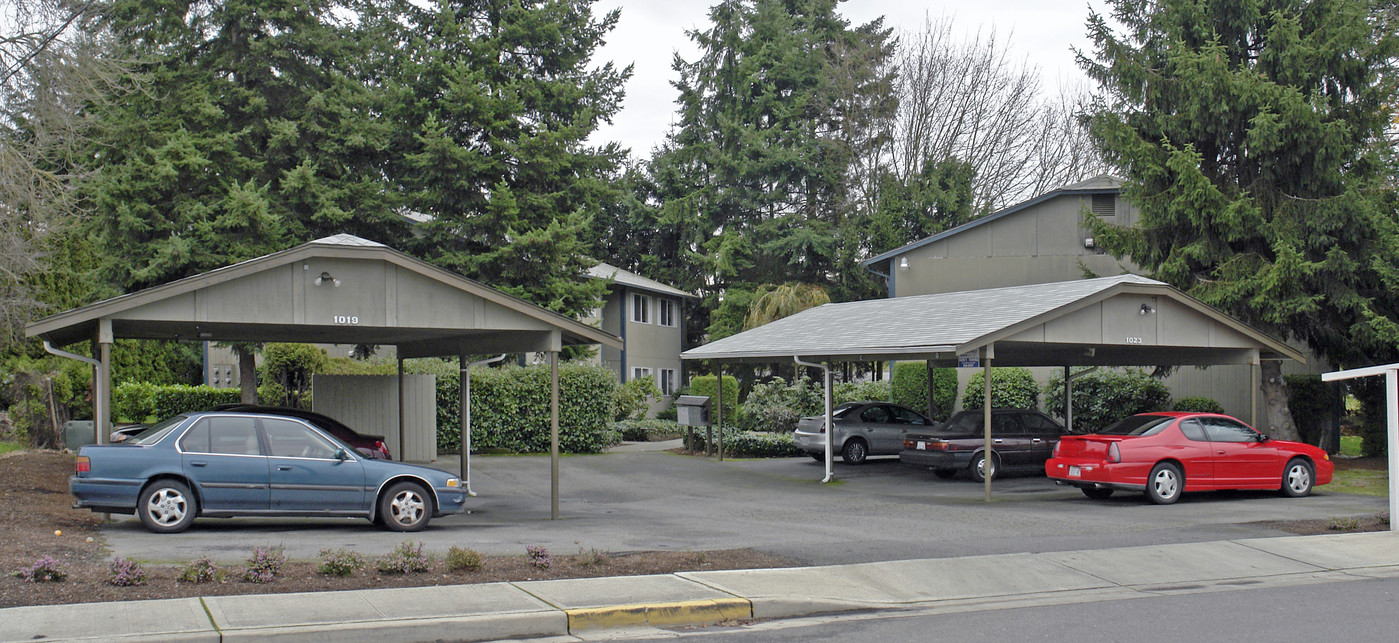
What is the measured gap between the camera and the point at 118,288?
25078mm

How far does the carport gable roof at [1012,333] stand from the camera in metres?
16.6

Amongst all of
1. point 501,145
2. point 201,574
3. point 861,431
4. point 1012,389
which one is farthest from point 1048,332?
point 501,145

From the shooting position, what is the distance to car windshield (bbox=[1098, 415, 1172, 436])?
1617 cm

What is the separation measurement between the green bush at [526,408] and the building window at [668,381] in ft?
55.4

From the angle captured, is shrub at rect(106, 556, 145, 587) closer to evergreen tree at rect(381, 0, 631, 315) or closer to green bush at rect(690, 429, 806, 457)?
green bush at rect(690, 429, 806, 457)

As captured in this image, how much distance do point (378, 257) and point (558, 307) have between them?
15835mm

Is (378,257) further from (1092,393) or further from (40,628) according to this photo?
(1092,393)

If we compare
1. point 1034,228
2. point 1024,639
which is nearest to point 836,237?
point 1034,228

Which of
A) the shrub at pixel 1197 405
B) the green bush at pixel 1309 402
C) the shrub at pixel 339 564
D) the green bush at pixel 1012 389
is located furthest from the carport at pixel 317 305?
the green bush at pixel 1309 402

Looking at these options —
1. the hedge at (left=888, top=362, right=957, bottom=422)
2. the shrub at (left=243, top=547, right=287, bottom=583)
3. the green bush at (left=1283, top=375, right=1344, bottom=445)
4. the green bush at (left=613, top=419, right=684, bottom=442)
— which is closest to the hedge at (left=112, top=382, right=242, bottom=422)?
the green bush at (left=613, top=419, right=684, bottom=442)

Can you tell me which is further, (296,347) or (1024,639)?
(296,347)

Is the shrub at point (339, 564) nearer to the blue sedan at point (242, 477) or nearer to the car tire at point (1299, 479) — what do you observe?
the blue sedan at point (242, 477)

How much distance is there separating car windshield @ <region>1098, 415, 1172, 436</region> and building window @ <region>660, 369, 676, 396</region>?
95.8ft

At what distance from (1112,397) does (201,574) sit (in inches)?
882
